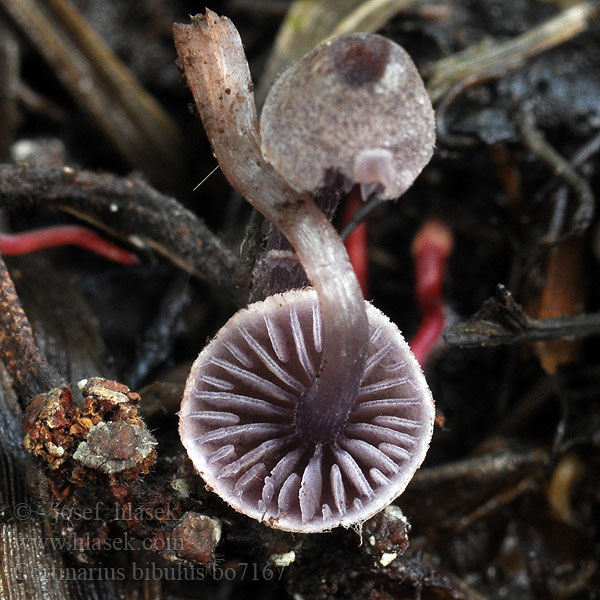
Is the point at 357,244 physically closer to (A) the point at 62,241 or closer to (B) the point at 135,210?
(B) the point at 135,210

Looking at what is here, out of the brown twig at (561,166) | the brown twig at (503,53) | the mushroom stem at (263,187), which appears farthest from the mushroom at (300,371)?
the brown twig at (503,53)

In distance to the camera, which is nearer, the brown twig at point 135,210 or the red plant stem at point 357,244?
the brown twig at point 135,210

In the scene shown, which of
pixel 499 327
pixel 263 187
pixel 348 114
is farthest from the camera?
pixel 499 327

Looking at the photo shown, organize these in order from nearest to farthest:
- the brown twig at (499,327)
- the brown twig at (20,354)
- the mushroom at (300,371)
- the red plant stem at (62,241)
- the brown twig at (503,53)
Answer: the mushroom at (300,371), the brown twig at (20,354), the brown twig at (499,327), the red plant stem at (62,241), the brown twig at (503,53)

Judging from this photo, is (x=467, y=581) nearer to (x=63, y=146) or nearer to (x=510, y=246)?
(x=510, y=246)

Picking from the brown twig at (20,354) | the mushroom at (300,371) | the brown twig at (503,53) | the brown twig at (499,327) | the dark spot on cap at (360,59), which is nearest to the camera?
the dark spot on cap at (360,59)

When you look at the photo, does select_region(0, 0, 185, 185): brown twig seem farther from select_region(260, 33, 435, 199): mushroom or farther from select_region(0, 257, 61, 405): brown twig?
select_region(260, 33, 435, 199): mushroom

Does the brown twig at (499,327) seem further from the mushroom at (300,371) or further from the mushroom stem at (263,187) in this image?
the mushroom stem at (263,187)

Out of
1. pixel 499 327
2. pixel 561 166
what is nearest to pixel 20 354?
pixel 499 327
